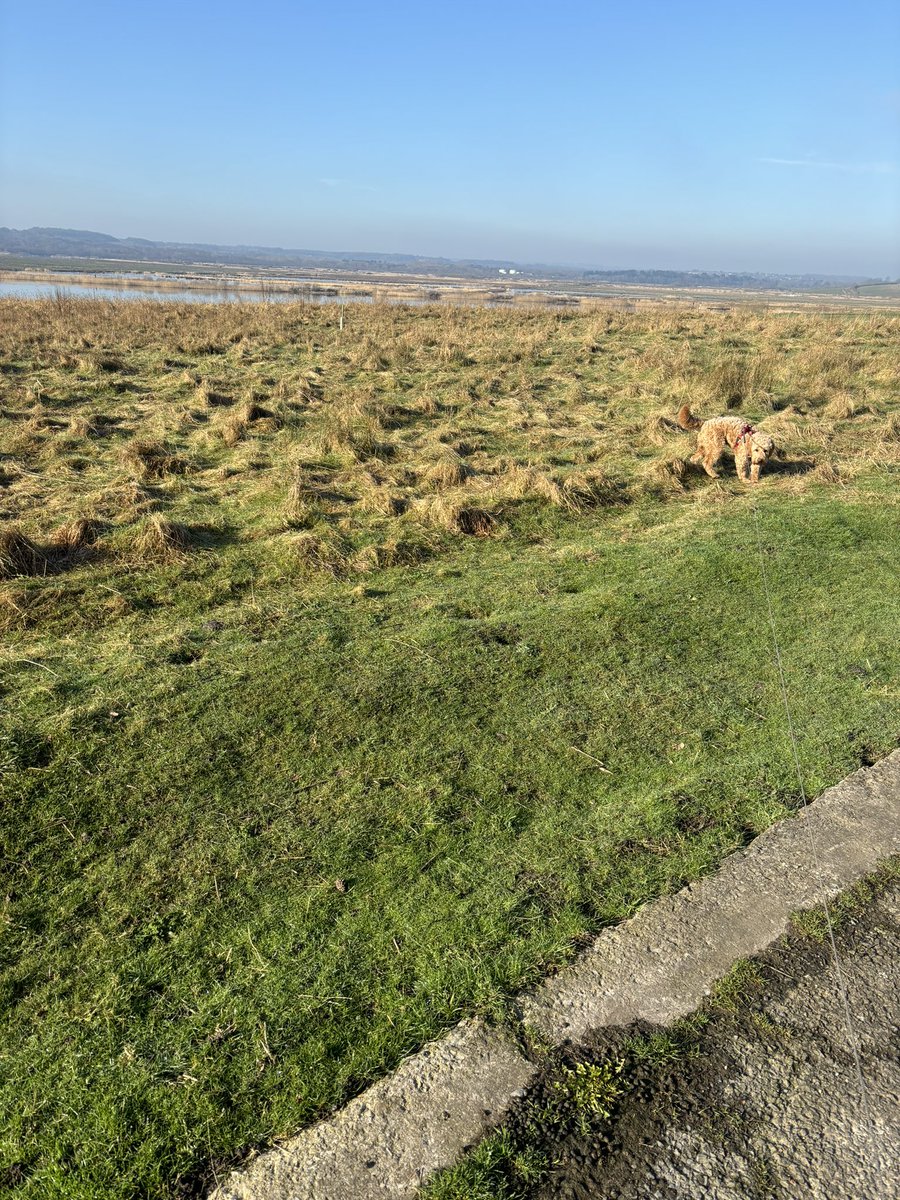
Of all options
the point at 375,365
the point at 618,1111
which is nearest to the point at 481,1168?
the point at 618,1111

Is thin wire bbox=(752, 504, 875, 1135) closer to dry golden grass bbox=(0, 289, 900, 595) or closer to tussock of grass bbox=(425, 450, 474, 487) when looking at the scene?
dry golden grass bbox=(0, 289, 900, 595)

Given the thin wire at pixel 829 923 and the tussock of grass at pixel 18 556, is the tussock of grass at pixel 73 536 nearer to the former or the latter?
the tussock of grass at pixel 18 556

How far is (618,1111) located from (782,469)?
33.8ft

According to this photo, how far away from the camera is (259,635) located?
577 cm

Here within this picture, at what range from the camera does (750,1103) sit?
99.3 inches

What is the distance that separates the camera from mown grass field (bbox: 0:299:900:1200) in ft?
9.05

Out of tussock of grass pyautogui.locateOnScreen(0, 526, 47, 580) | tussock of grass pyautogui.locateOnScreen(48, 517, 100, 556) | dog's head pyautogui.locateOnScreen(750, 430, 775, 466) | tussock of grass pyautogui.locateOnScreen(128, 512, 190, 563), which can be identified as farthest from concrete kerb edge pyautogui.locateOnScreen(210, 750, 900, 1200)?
dog's head pyautogui.locateOnScreen(750, 430, 775, 466)

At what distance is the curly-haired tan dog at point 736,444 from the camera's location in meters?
10.2

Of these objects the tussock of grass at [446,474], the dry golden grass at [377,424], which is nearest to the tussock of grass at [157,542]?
the dry golden grass at [377,424]

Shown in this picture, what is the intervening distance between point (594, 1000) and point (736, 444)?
9.12m

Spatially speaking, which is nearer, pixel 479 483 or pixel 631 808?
pixel 631 808

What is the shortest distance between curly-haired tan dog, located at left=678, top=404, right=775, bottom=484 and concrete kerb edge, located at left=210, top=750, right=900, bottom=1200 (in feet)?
23.1

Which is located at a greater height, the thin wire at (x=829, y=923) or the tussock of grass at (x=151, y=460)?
the tussock of grass at (x=151, y=460)

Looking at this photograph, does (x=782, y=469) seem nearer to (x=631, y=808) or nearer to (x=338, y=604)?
(x=338, y=604)
